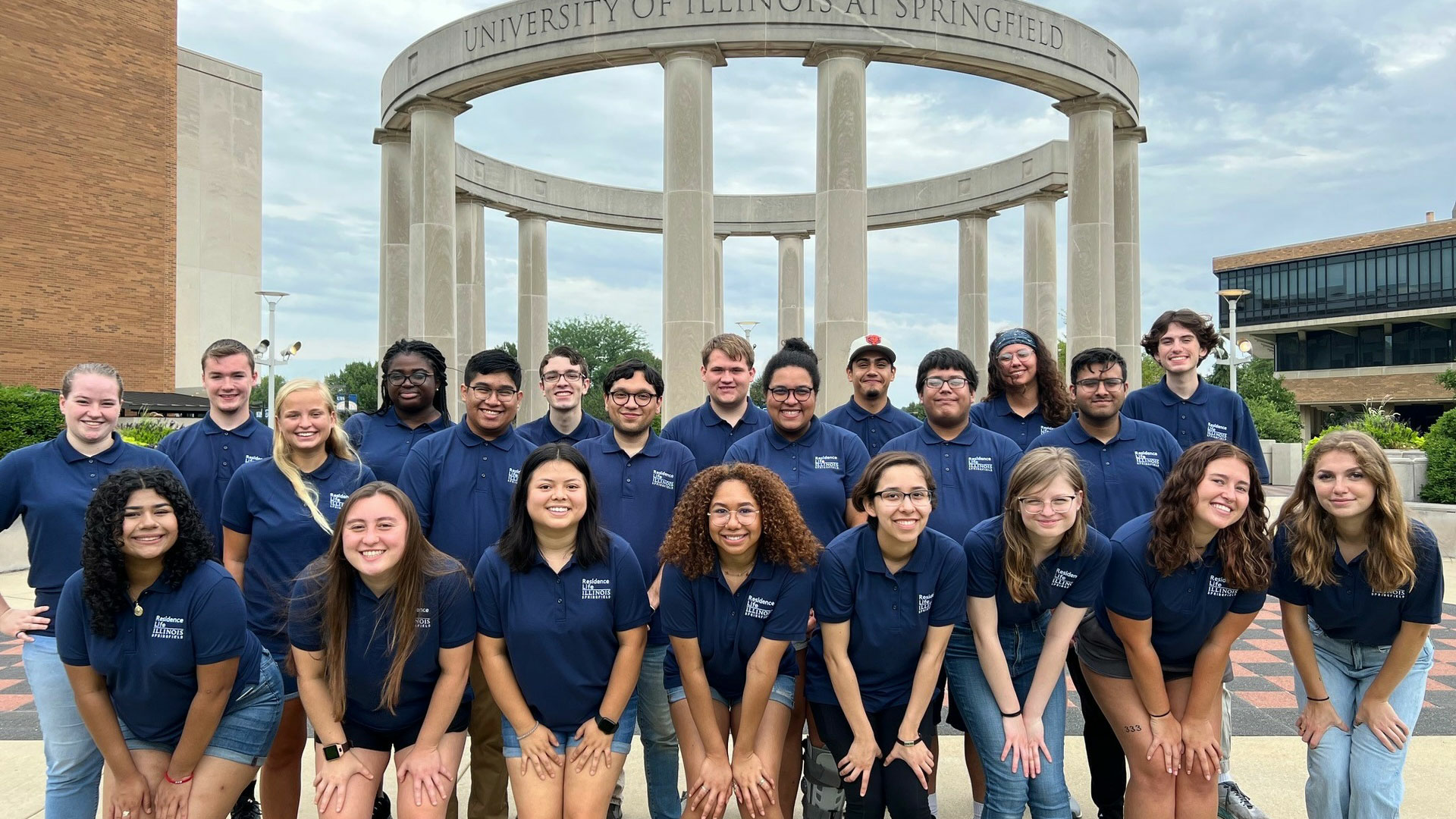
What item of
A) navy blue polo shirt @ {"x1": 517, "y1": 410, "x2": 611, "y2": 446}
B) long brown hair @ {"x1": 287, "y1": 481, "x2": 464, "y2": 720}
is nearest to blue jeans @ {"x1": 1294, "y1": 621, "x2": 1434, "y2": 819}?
long brown hair @ {"x1": 287, "y1": 481, "x2": 464, "y2": 720}

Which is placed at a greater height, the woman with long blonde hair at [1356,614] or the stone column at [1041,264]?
the stone column at [1041,264]

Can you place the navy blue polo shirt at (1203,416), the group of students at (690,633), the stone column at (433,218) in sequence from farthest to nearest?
the stone column at (433,218) → the navy blue polo shirt at (1203,416) → the group of students at (690,633)

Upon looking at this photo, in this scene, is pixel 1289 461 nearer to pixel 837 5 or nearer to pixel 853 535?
pixel 837 5

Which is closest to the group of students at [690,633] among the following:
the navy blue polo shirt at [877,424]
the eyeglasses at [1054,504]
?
the eyeglasses at [1054,504]

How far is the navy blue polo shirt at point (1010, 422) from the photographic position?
6297 mm

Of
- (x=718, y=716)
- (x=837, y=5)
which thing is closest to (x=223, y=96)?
(x=837, y=5)

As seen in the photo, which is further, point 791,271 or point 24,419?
point 791,271

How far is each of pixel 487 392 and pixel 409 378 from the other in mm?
835

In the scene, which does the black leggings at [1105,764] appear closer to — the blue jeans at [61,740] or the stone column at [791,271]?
the blue jeans at [61,740]

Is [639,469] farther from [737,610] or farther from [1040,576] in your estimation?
[1040,576]

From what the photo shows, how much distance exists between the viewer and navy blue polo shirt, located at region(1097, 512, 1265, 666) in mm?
4492

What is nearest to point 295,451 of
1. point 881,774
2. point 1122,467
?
point 881,774

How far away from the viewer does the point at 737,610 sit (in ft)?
15.0

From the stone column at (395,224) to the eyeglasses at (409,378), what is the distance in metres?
16.3
